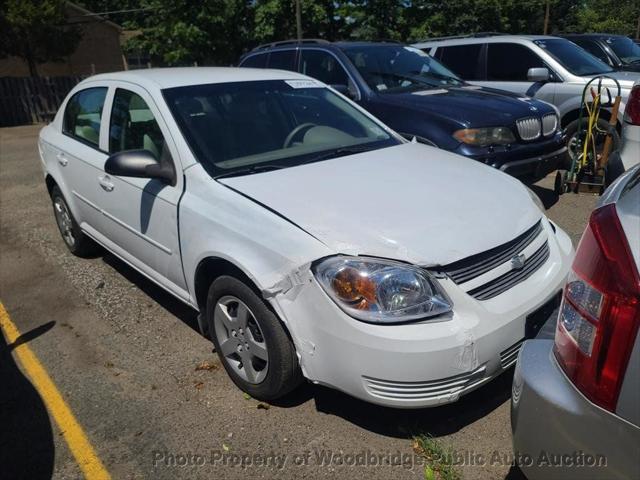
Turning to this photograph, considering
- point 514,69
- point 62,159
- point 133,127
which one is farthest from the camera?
point 514,69

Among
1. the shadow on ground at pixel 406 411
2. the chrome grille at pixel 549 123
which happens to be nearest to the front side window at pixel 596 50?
the chrome grille at pixel 549 123

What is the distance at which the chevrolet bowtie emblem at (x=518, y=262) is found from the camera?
8.49 feet

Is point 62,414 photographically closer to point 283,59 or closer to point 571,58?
point 283,59

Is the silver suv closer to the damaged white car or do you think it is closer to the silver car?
the damaged white car

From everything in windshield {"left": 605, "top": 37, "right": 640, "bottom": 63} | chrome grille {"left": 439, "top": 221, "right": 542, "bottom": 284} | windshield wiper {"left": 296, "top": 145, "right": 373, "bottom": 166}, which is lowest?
windshield {"left": 605, "top": 37, "right": 640, "bottom": 63}

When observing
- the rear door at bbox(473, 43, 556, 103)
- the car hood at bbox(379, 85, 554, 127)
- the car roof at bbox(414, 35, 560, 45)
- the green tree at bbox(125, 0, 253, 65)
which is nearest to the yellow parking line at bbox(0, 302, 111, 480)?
the car hood at bbox(379, 85, 554, 127)

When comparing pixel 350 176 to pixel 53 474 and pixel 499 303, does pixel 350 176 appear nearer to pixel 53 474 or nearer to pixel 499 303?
pixel 499 303

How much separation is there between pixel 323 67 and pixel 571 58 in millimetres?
3845

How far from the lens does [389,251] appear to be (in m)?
2.36

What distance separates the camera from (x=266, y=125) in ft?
11.9

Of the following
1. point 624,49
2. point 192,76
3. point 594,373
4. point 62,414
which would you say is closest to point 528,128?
point 192,76

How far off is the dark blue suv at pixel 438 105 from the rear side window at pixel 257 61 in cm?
73

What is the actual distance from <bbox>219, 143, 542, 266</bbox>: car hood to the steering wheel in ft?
1.22

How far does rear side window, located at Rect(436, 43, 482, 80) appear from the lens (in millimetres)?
8297
